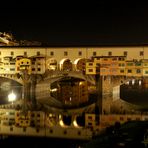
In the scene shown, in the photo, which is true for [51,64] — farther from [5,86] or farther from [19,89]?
[5,86]

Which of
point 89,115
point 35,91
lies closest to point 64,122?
point 89,115

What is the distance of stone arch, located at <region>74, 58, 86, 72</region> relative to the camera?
144 ft

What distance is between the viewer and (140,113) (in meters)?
26.6

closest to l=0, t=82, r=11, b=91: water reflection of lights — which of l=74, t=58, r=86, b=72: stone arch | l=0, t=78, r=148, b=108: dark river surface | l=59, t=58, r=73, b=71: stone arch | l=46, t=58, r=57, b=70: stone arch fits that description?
l=0, t=78, r=148, b=108: dark river surface

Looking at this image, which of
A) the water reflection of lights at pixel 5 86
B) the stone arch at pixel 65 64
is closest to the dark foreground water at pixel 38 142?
the stone arch at pixel 65 64

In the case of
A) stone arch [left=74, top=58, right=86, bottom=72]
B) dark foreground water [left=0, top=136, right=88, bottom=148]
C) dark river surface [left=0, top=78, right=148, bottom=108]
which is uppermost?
stone arch [left=74, top=58, right=86, bottom=72]

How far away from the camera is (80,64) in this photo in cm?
4419

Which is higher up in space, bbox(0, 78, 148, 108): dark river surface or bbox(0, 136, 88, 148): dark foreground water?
bbox(0, 78, 148, 108): dark river surface

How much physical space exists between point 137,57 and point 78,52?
6472 millimetres

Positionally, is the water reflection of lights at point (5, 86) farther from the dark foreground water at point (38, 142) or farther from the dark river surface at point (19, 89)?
the dark foreground water at point (38, 142)

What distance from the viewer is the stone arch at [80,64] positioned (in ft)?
144

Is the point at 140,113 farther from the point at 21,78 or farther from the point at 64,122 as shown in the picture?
the point at 21,78

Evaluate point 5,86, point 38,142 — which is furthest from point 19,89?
point 38,142

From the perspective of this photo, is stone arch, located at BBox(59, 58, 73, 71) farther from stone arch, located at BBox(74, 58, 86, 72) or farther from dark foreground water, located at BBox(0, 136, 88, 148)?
dark foreground water, located at BBox(0, 136, 88, 148)
